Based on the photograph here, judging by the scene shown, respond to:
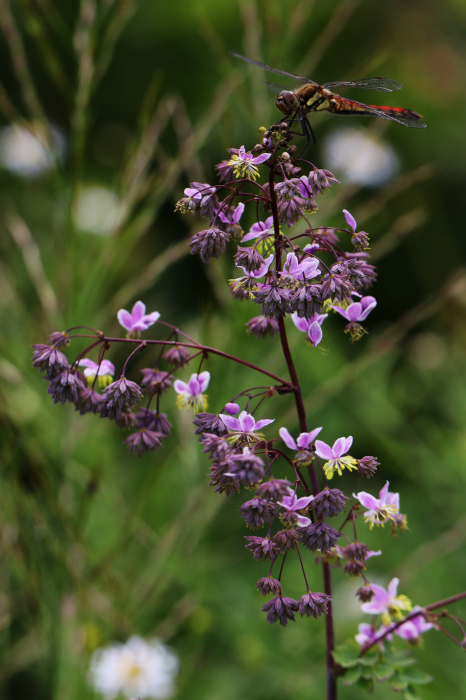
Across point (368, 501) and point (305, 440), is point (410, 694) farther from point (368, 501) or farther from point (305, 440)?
point (305, 440)

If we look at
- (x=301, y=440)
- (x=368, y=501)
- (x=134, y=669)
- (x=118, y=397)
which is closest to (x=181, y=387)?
(x=118, y=397)

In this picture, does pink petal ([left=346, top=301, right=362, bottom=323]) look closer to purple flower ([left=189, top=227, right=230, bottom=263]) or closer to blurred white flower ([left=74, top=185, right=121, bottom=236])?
purple flower ([left=189, top=227, right=230, bottom=263])

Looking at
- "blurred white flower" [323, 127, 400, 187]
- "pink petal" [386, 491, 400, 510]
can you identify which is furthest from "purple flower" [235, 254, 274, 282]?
"blurred white flower" [323, 127, 400, 187]

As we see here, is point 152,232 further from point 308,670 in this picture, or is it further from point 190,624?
point 308,670

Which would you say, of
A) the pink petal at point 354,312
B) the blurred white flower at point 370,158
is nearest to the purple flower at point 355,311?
the pink petal at point 354,312

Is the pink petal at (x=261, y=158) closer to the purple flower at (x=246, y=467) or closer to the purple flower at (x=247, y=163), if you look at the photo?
the purple flower at (x=247, y=163)

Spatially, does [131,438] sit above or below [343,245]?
below

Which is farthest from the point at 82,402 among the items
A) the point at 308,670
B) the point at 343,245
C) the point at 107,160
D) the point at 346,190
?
the point at 107,160
